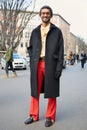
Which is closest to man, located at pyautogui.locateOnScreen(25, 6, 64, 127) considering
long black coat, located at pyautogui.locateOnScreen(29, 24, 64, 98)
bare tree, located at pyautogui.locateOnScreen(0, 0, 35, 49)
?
long black coat, located at pyautogui.locateOnScreen(29, 24, 64, 98)

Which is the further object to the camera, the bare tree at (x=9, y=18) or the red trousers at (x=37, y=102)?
the bare tree at (x=9, y=18)

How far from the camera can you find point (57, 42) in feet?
23.3

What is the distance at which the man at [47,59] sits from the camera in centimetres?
711

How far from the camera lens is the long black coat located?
7105mm

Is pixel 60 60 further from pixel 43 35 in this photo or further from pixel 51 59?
pixel 43 35

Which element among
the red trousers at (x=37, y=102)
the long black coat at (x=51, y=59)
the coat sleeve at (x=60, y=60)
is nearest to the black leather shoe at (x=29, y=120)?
the red trousers at (x=37, y=102)

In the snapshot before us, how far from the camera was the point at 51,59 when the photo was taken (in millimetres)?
7121

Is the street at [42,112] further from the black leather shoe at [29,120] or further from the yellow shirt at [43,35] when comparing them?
the yellow shirt at [43,35]

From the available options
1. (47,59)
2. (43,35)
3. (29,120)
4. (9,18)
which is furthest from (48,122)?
(9,18)

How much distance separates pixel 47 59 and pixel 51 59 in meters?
0.07

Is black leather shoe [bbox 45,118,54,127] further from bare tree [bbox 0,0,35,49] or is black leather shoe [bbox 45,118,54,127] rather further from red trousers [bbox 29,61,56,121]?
bare tree [bbox 0,0,35,49]

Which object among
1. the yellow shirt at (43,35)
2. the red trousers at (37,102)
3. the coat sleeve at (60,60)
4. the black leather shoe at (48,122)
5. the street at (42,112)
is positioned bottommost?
the street at (42,112)

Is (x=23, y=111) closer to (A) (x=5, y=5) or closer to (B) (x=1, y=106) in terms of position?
(B) (x=1, y=106)

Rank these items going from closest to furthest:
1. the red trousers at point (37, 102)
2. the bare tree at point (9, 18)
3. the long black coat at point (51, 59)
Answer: the long black coat at point (51, 59), the red trousers at point (37, 102), the bare tree at point (9, 18)
